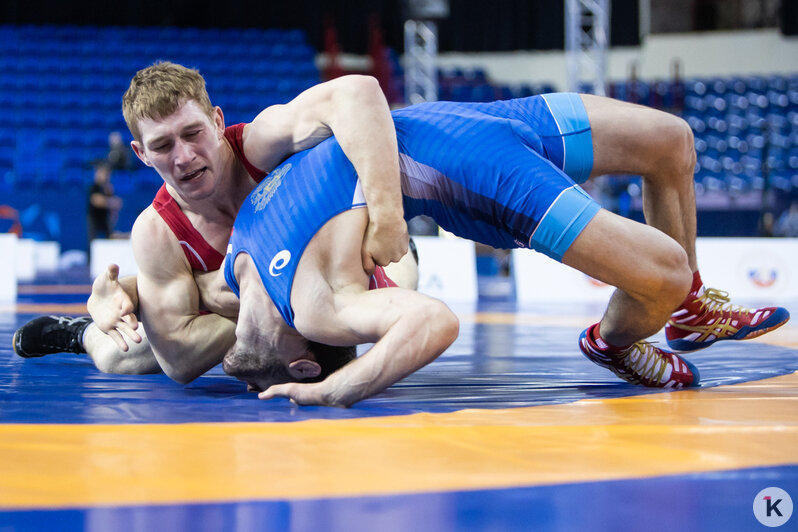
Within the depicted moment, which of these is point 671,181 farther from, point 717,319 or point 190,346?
point 190,346

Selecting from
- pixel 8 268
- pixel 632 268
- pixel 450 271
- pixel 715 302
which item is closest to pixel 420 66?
pixel 450 271

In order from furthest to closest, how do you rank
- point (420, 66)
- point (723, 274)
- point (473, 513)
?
1. point (420, 66)
2. point (723, 274)
3. point (473, 513)

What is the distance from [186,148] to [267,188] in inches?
9.1

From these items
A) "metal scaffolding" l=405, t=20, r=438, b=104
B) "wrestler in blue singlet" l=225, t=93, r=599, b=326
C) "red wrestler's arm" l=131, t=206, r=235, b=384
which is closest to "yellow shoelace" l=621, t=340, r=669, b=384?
"wrestler in blue singlet" l=225, t=93, r=599, b=326

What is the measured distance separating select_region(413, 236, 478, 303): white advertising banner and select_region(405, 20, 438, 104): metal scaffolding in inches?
212

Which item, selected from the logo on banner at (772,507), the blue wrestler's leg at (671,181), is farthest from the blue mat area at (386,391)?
the logo on banner at (772,507)

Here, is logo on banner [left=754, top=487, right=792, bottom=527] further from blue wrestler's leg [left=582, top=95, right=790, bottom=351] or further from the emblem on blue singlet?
the emblem on blue singlet

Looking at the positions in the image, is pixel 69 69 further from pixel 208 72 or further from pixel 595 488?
pixel 595 488

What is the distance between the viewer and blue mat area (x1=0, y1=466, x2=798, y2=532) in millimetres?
1093

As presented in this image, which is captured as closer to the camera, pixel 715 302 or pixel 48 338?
pixel 715 302

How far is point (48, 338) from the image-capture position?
2980 mm

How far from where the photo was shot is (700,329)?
2508 millimetres

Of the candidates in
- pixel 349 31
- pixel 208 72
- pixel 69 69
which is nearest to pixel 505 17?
pixel 349 31

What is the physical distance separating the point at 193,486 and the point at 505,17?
15652mm
